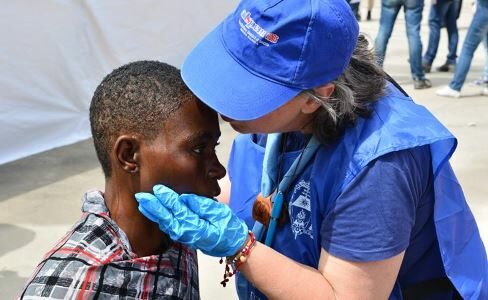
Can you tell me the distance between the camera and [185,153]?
1233 millimetres

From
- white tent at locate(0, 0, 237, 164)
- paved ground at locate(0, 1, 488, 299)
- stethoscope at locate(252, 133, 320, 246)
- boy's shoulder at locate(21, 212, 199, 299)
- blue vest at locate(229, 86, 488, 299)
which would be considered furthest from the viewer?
white tent at locate(0, 0, 237, 164)

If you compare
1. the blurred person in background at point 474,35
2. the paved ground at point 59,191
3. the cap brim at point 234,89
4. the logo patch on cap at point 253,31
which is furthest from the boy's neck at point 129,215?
the blurred person in background at point 474,35

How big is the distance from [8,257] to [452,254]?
2.37 metres

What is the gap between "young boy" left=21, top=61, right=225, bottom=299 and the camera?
1190mm

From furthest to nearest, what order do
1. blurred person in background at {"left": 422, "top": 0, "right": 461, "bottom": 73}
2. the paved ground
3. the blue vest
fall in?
blurred person in background at {"left": 422, "top": 0, "right": 461, "bottom": 73} → the paved ground → the blue vest

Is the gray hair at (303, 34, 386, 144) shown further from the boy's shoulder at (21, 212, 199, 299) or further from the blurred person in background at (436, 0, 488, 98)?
the blurred person in background at (436, 0, 488, 98)

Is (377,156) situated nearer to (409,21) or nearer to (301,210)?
(301,210)

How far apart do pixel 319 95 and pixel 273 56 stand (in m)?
0.13

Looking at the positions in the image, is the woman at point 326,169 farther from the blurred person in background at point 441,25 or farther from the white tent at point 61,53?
the blurred person in background at point 441,25

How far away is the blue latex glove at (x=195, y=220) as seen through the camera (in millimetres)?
1238

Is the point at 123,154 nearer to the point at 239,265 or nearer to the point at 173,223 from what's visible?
the point at 173,223

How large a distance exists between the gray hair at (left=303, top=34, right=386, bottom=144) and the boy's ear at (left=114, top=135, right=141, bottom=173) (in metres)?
0.37

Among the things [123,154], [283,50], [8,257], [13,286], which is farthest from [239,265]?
[8,257]

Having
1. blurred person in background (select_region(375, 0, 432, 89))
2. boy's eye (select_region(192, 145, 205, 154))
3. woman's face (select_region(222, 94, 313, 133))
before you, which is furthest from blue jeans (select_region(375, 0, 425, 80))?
boy's eye (select_region(192, 145, 205, 154))
